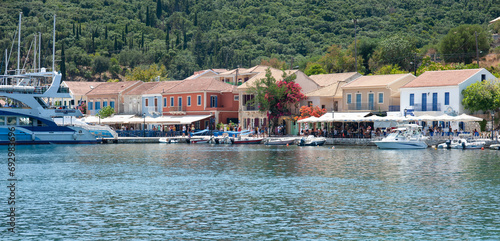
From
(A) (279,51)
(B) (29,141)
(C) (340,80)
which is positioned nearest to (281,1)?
(A) (279,51)

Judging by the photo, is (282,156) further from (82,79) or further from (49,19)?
(49,19)

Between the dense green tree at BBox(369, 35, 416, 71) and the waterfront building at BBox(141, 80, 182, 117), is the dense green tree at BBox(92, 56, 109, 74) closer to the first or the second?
the waterfront building at BBox(141, 80, 182, 117)

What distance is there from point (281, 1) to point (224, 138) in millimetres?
129259

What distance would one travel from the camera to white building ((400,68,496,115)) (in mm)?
64125

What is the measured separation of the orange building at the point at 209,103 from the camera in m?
85.6

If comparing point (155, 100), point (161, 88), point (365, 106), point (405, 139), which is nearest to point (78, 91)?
point (155, 100)

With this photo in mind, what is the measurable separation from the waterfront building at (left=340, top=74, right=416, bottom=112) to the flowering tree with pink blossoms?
6113mm

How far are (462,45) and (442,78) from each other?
29192 mm

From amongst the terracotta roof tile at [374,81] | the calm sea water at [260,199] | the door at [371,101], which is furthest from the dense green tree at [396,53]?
the calm sea water at [260,199]

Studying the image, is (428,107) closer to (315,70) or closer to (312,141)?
(312,141)

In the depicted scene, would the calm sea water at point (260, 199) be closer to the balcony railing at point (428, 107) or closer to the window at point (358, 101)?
the balcony railing at point (428, 107)

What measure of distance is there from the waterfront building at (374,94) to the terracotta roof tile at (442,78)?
3283mm

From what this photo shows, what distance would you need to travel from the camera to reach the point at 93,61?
142875 mm

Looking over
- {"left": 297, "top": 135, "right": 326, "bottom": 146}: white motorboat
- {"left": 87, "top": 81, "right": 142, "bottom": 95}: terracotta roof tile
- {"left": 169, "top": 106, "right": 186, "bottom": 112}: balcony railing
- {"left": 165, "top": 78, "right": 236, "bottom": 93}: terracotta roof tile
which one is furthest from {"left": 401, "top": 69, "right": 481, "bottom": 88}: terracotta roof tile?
{"left": 87, "top": 81, "right": 142, "bottom": 95}: terracotta roof tile
